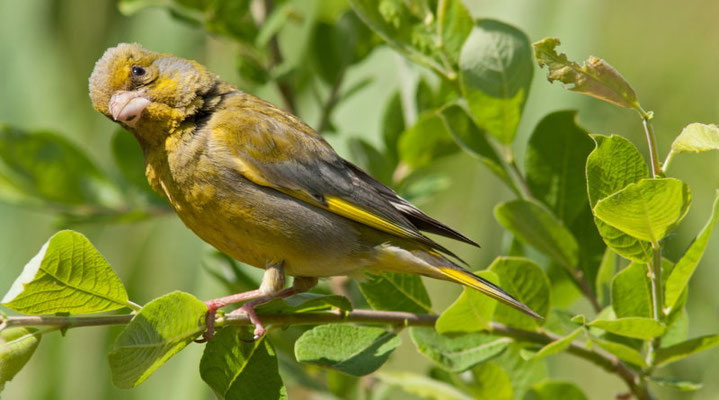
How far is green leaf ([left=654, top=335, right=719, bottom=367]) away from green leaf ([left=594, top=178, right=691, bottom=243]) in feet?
1.15

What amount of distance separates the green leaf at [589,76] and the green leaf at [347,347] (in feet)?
2.43

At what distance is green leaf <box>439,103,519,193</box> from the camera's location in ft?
7.89

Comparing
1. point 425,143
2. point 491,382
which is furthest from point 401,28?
point 491,382

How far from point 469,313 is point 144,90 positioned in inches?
54.1

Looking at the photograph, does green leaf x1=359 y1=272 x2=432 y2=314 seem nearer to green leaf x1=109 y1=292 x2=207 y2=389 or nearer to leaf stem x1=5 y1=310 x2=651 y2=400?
leaf stem x1=5 y1=310 x2=651 y2=400

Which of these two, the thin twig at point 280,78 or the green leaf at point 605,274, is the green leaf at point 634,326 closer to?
the green leaf at point 605,274

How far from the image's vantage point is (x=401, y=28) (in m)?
2.53

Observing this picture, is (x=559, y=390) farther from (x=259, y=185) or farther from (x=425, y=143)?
(x=259, y=185)

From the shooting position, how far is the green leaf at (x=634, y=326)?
1.93 metres

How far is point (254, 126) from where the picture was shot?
2.96 metres

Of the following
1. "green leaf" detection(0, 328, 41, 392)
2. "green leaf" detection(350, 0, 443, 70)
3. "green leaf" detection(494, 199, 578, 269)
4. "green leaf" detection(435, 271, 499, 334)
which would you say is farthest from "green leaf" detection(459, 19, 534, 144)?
"green leaf" detection(0, 328, 41, 392)

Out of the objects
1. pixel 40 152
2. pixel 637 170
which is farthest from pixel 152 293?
pixel 637 170

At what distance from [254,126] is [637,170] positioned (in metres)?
1.43

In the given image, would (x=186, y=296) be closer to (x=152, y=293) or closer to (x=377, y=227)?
(x=377, y=227)
